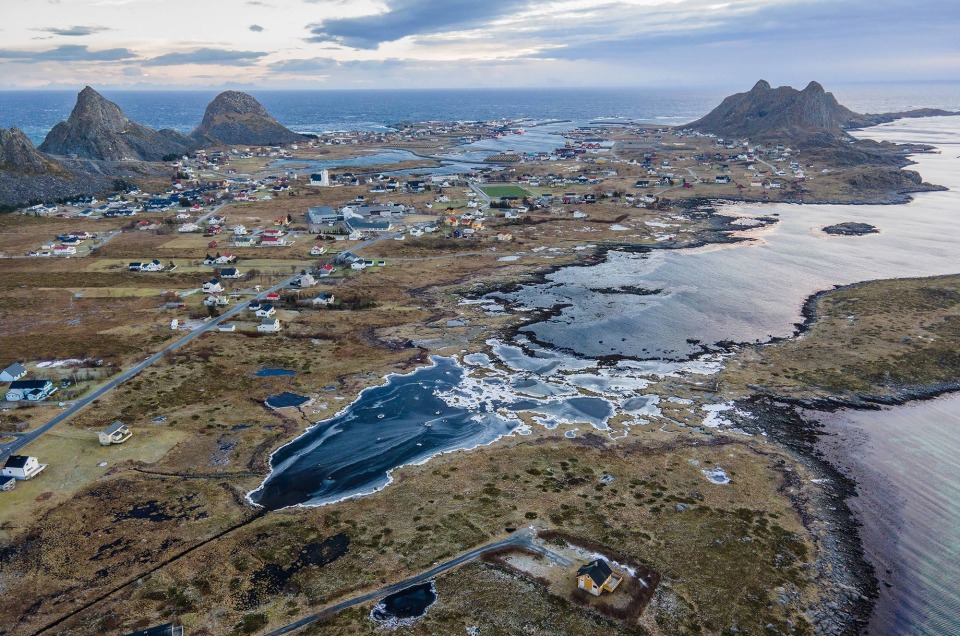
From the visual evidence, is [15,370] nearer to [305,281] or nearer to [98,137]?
[305,281]

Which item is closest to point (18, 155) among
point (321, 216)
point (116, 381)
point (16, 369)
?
point (321, 216)

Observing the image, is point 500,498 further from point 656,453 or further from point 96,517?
point 96,517

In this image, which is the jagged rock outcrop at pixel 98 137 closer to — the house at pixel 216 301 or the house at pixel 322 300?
the house at pixel 216 301

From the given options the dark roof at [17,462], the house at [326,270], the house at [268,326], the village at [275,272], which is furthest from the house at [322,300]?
the dark roof at [17,462]

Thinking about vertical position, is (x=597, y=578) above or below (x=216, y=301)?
below

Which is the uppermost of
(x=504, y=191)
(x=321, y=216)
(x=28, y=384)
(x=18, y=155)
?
(x=18, y=155)

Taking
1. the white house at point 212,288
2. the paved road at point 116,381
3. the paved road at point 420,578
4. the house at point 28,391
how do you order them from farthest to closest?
the white house at point 212,288 → the house at point 28,391 → the paved road at point 116,381 → the paved road at point 420,578
